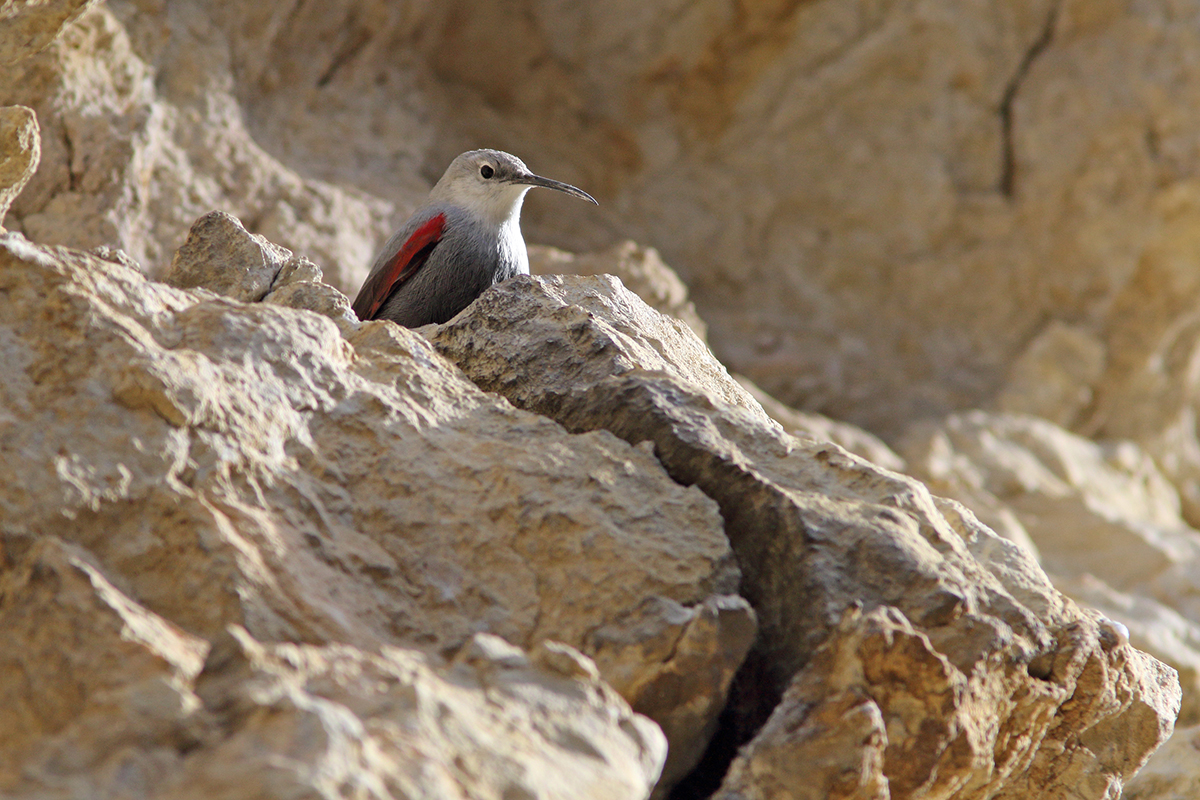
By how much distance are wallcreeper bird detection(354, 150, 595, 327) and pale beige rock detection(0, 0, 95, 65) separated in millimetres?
1293

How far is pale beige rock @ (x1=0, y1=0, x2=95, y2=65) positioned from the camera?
3.33 metres

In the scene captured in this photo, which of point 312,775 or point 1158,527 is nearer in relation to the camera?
point 312,775

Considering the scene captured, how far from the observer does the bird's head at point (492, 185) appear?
4156 millimetres

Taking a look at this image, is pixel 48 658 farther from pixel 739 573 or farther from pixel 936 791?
pixel 936 791

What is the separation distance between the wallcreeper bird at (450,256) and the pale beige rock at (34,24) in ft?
4.24

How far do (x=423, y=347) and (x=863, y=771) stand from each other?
4.53ft

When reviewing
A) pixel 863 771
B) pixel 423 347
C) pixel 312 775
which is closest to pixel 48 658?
pixel 312 775

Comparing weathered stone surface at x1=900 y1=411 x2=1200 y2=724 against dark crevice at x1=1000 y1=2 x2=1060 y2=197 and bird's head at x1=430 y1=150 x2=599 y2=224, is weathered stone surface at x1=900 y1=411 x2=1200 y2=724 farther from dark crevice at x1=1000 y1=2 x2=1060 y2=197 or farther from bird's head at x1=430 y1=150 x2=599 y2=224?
bird's head at x1=430 y1=150 x2=599 y2=224

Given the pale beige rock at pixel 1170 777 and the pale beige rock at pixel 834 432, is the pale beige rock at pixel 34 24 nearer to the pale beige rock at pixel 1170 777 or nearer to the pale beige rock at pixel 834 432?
the pale beige rock at pixel 834 432

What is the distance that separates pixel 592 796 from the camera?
156 cm

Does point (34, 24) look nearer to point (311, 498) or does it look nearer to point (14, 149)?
point (14, 149)

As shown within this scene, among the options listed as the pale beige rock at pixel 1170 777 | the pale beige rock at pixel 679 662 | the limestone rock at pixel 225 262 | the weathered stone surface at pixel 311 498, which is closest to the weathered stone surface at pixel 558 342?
the weathered stone surface at pixel 311 498

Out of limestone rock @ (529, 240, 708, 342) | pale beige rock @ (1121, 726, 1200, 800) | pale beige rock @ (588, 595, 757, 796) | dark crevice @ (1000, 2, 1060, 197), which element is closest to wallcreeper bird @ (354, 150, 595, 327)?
limestone rock @ (529, 240, 708, 342)

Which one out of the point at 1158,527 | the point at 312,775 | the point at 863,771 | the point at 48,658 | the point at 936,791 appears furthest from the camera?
the point at 1158,527
